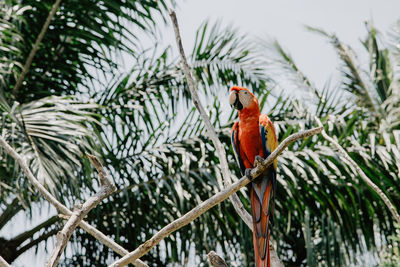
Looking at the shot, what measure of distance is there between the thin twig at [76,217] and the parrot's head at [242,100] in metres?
1.10

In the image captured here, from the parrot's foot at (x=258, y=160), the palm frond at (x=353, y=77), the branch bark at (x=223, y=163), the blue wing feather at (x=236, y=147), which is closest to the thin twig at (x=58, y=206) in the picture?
the branch bark at (x=223, y=163)

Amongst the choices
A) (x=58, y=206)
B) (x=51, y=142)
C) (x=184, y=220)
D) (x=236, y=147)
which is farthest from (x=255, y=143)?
(x=51, y=142)

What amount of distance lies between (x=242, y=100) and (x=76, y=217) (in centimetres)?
126

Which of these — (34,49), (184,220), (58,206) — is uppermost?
(34,49)

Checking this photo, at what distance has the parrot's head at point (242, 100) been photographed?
2.72m

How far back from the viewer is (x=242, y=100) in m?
2.72

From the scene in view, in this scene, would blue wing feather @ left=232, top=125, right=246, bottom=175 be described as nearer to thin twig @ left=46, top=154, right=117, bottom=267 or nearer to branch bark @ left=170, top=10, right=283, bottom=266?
branch bark @ left=170, top=10, right=283, bottom=266

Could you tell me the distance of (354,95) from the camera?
15.6 ft

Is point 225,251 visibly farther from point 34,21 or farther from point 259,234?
point 34,21

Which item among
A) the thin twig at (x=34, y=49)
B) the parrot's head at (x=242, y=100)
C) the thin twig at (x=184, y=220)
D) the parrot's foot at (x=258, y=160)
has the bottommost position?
the thin twig at (x=184, y=220)

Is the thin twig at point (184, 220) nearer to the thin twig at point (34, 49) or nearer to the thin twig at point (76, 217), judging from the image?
the thin twig at point (76, 217)

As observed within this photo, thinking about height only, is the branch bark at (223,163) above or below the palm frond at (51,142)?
below

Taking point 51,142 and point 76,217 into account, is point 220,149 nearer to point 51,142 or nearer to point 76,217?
point 76,217

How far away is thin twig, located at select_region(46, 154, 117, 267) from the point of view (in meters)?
1.62
